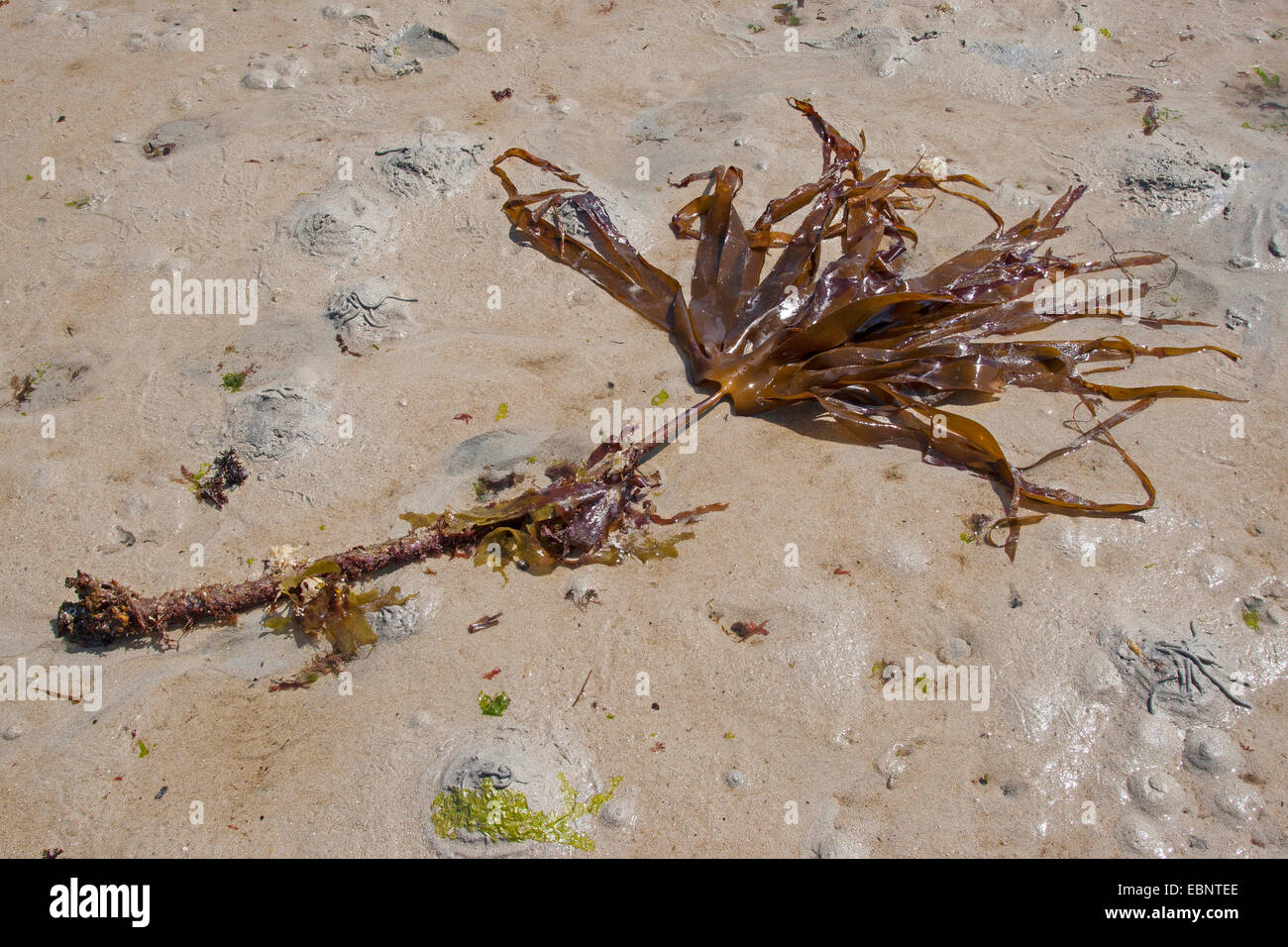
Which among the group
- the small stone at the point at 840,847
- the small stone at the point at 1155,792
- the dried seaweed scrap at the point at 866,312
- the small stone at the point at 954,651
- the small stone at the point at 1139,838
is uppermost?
the dried seaweed scrap at the point at 866,312

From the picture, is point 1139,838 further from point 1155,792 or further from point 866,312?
point 866,312

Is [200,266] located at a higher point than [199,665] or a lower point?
higher

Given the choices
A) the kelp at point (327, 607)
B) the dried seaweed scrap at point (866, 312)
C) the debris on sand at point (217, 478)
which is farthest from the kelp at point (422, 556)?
the dried seaweed scrap at point (866, 312)

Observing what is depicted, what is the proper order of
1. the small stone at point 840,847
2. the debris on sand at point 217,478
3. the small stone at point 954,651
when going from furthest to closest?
the debris on sand at point 217,478
the small stone at point 954,651
the small stone at point 840,847

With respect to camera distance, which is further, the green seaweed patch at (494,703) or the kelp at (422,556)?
the kelp at (422,556)

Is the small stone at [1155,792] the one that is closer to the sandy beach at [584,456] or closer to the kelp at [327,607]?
the sandy beach at [584,456]

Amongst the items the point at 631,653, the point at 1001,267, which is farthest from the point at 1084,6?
the point at 631,653
